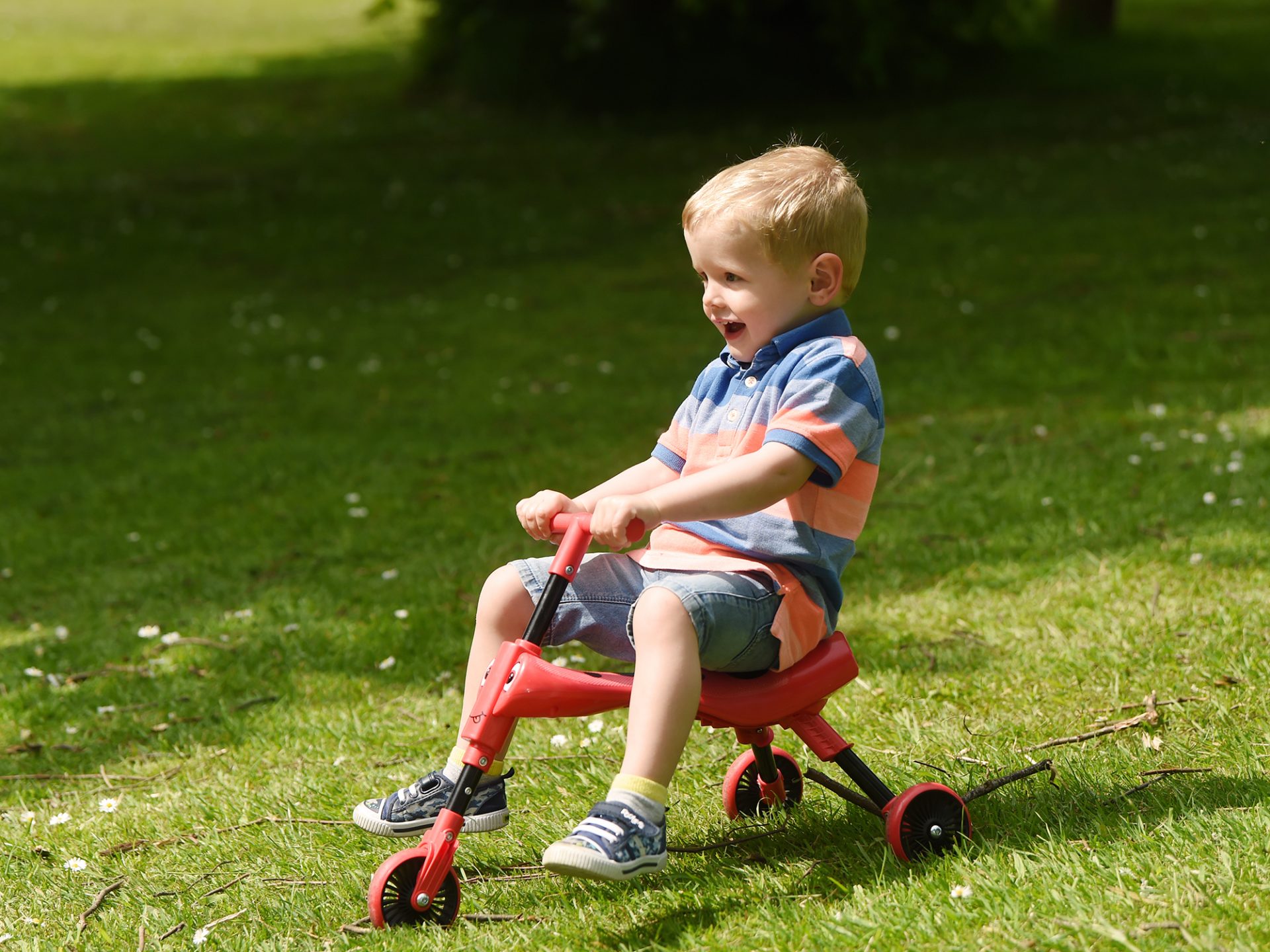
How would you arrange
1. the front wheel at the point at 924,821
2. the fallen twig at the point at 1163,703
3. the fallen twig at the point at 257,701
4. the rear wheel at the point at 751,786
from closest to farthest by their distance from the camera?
the front wheel at the point at 924,821 < the rear wheel at the point at 751,786 < the fallen twig at the point at 1163,703 < the fallen twig at the point at 257,701

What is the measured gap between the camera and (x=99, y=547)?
600cm

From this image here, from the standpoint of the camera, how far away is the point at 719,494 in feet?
8.39

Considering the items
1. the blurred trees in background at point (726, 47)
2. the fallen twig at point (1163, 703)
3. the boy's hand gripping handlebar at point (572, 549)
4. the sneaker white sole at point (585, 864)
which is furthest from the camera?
the blurred trees in background at point (726, 47)

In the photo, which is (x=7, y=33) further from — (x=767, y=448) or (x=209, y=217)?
(x=767, y=448)

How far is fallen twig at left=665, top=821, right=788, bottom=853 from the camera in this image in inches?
115

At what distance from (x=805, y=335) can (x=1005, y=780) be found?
1.02 m

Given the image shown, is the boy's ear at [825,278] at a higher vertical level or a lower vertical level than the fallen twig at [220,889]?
higher

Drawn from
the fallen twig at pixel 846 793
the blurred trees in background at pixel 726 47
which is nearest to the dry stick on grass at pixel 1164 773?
the fallen twig at pixel 846 793

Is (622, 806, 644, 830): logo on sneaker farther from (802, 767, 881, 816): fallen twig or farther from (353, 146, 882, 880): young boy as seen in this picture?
(802, 767, 881, 816): fallen twig

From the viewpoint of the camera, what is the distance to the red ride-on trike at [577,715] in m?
2.56

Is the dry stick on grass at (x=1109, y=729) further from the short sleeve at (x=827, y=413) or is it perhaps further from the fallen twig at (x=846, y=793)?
the short sleeve at (x=827, y=413)

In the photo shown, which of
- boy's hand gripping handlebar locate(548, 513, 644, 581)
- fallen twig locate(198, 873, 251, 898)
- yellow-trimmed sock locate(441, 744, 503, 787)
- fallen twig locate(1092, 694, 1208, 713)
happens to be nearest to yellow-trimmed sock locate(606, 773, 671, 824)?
yellow-trimmed sock locate(441, 744, 503, 787)

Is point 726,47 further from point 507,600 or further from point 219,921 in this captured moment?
point 219,921

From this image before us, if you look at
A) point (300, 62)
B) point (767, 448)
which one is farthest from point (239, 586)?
point (300, 62)
